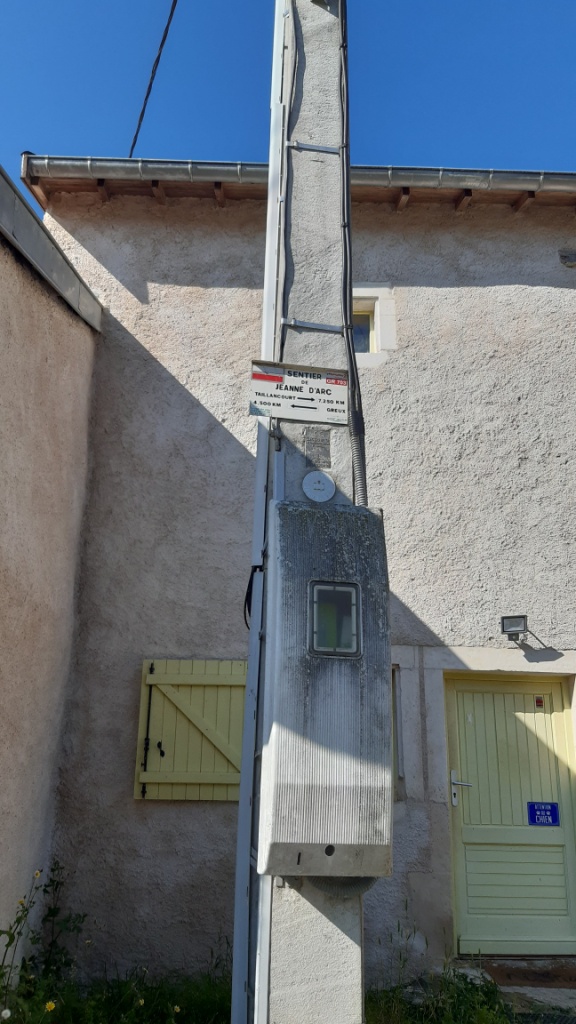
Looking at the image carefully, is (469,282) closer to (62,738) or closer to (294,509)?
(294,509)

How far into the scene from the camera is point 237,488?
5.91 m

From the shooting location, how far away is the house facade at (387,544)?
5262mm

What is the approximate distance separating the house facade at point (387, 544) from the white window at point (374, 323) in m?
0.02

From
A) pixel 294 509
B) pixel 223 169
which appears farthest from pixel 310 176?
pixel 223 169

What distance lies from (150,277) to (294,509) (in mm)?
3867

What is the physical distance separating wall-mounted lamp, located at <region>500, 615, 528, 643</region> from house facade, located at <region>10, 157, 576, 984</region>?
0.20 ft

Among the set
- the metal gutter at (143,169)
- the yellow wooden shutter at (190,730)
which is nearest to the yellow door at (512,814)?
the yellow wooden shutter at (190,730)

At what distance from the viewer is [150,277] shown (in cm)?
635

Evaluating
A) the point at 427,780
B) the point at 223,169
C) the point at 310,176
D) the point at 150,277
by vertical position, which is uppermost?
the point at 223,169

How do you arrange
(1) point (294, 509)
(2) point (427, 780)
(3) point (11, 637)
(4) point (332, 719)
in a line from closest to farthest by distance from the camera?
(4) point (332, 719) → (1) point (294, 509) → (3) point (11, 637) → (2) point (427, 780)

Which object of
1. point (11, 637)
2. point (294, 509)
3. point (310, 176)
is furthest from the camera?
point (11, 637)

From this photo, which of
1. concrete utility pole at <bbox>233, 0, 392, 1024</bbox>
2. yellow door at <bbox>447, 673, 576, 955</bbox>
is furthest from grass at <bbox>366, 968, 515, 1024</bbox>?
concrete utility pole at <bbox>233, 0, 392, 1024</bbox>

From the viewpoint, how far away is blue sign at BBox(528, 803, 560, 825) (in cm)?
552

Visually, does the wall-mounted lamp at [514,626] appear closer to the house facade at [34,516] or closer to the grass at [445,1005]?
the grass at [445,1005]
